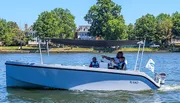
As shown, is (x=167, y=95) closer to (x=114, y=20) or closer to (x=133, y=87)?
(x=133, y=87)

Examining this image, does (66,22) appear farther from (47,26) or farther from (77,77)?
(77,77)

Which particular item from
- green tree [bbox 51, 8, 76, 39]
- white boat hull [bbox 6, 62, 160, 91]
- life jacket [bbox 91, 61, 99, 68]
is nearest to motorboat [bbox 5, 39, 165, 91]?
white boat hull [bbox 6, 62, 160, 91]

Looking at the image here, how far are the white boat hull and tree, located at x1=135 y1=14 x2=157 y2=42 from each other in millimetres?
92191

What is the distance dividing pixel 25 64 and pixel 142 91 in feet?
19.8

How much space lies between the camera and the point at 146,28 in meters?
112

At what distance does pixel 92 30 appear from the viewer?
383 feet

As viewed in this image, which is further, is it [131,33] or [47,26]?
[131,33]

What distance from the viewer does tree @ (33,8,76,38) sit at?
10950 centimetres

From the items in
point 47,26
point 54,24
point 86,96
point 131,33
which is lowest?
point 86,96

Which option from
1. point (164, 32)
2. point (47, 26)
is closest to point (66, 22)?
point (47, 26)

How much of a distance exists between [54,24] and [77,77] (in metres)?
92.3

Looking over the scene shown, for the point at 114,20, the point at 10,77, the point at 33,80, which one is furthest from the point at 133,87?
the point at 114,20

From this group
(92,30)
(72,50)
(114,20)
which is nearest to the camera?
(72,50)

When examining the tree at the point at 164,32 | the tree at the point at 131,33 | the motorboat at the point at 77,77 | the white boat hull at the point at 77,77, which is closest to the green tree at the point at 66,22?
the tree at the point at 131,33
